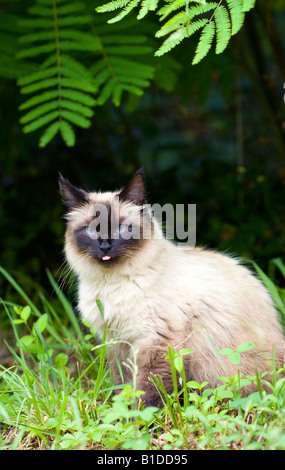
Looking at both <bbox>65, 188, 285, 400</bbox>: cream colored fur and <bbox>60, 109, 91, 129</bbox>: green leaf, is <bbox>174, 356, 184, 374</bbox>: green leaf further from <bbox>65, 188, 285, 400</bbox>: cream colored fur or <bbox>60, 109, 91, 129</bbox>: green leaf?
<bbox>60, 109, 91, 129</bbox>: green leaf

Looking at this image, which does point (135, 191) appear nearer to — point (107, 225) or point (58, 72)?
point (107, 225)

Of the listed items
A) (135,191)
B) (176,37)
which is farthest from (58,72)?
(176,37)

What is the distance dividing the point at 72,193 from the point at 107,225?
0.99 feet

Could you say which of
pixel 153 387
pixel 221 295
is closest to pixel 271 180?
pixel 221 295

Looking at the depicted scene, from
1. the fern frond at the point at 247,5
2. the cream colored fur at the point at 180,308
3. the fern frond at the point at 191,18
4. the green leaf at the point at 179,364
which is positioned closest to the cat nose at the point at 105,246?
the cream colored fur at the point at 180,308

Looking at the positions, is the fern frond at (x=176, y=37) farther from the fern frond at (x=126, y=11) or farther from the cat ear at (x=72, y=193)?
the cat ear at (x=72, y=193)

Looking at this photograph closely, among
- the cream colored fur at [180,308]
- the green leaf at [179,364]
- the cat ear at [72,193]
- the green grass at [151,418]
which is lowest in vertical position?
the green grass at [151,418]

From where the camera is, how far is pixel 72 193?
10.1ft

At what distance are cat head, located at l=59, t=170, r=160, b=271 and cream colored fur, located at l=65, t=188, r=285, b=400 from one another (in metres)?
0.03

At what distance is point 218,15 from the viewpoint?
2.53 m

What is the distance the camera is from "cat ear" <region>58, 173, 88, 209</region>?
3078 millimetres

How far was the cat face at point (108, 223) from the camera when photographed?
290 centimetres

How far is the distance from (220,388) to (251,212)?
2737mm
